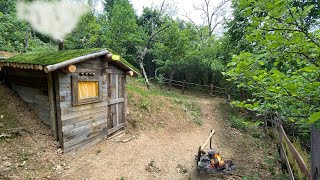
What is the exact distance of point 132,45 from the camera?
17.4m

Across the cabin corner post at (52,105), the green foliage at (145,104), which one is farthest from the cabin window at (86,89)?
the green foliage at (145,104)

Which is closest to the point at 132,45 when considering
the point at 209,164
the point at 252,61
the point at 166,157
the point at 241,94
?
the point at 241,94

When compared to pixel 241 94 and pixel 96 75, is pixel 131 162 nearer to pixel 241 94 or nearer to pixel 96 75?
pixel 96 75

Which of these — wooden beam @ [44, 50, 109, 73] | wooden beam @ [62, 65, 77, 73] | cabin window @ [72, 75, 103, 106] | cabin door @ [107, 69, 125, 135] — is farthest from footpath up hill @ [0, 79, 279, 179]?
wooden beam @ [44, 50, 109, 73]

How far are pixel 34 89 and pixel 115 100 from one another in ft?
9.75

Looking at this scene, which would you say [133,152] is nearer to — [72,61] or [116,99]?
[116,99]

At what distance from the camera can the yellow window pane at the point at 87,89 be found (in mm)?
6605

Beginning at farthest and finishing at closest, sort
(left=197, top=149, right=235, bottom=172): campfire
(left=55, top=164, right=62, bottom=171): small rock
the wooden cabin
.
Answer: the wooden cabin < (left=197, top=149, right=235, bottom=172): campfire < (left=55, top=164, right=62, bottom=171): small rock

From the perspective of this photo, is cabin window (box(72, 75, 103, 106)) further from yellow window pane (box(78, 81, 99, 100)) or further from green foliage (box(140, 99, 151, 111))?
green foliage (box(140, 99, 151, 111))

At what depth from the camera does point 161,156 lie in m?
7.10

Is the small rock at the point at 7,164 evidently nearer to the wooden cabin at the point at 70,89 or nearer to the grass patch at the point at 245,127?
the wooden cabin at the point at 70,89

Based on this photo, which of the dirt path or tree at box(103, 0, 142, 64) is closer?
the dirt path

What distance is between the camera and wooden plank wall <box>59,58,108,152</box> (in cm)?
602

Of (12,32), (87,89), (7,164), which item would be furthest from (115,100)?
(12,32)
